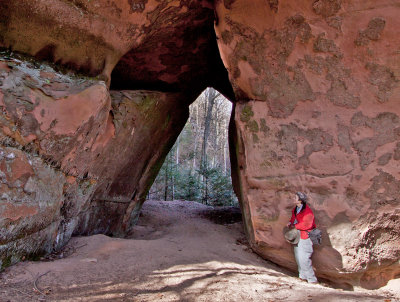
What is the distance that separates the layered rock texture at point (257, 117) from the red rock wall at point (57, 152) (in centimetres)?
2

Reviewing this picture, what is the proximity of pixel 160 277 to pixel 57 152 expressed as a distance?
188 cm

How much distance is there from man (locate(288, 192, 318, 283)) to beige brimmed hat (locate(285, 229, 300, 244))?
5cm

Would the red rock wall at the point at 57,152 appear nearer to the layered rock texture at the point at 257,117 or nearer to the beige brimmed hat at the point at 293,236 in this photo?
the layered rock texture at the point at 257,117

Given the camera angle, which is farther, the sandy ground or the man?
the man

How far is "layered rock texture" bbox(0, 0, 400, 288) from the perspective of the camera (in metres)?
3.20

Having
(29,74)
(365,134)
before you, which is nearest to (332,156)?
(365,134)

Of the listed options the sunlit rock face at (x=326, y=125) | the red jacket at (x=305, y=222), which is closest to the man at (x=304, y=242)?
the red jacket at (x=305, y=222)

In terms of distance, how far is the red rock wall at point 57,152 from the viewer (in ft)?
9.56

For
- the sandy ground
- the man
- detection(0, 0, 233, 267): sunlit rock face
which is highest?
detection(0, 0, 233, 267): sunlit rock face

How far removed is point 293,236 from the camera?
3787mm

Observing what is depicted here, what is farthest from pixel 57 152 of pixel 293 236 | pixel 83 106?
pixel 293 236

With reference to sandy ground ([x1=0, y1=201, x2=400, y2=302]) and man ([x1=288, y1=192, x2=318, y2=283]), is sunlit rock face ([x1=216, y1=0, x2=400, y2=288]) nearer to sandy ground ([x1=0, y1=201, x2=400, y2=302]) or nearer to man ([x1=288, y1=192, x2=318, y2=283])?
man ([x1=288, y1=192, x2=318, y2=283])

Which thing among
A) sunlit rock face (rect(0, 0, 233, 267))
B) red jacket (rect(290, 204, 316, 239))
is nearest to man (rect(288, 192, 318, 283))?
red jacket (rect(290, 204, 316, 239))

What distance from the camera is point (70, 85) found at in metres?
3.58
